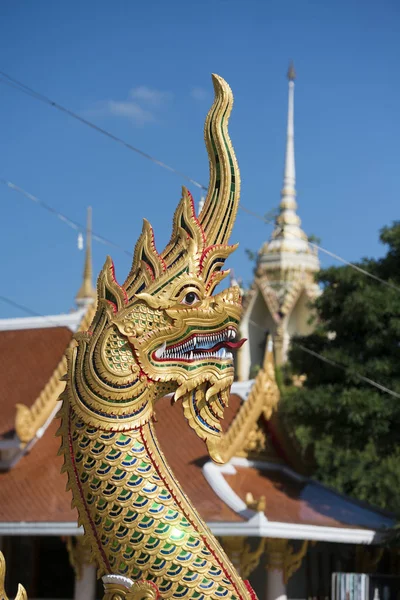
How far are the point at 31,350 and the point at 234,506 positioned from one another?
4.07 m

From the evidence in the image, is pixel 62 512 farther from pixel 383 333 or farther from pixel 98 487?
pixel 98 487

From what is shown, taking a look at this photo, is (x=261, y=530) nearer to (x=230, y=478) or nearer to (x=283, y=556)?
(x=283, y=556)

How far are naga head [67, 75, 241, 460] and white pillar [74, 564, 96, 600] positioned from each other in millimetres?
6816

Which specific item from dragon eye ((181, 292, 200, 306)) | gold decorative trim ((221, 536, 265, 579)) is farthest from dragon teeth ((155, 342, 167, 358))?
gold decorative trim ((221, 536, 265, 579))

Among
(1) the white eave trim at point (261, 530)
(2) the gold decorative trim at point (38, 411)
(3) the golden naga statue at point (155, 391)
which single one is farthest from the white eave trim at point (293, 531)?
(3) the golden naga statue at point (155, 391)

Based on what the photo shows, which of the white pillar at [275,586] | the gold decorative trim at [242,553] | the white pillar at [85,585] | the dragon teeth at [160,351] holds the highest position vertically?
the dragon teeth at [160,351]

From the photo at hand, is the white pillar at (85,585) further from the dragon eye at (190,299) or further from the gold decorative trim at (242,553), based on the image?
the dragon eye at (190,299)

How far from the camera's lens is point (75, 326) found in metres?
13.4

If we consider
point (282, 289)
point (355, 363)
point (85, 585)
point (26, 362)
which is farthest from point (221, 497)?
point (282, 289)

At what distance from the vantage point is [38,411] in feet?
39.1

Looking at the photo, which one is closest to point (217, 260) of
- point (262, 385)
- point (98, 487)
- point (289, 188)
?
point (98, 487)

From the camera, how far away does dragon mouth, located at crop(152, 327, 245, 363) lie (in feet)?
15.2

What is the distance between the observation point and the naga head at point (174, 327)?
4.55 meters

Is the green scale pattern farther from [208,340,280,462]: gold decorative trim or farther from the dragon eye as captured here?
[208,340,280,462]: gold decorative trim
